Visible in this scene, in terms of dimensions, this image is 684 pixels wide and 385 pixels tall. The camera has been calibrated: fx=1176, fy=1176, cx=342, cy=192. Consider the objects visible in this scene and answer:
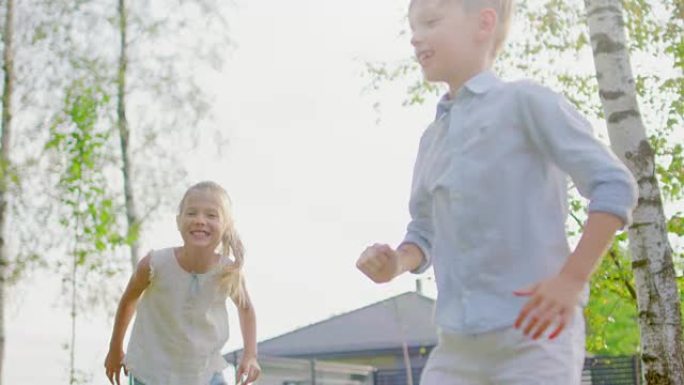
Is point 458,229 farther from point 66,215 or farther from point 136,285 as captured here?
point 66,215

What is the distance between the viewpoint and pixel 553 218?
2662mm

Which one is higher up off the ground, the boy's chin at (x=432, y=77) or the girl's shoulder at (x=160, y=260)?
the girl's shoulder at (x=160, y=260)

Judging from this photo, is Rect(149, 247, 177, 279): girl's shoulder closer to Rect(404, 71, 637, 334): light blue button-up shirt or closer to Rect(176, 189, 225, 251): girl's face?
Rect(176, 189, 225, 251): girl's face

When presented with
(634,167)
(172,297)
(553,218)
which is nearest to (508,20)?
(553,218)

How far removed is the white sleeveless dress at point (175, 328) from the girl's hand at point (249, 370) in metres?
0.21

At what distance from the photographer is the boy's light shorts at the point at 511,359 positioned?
2.54 meters

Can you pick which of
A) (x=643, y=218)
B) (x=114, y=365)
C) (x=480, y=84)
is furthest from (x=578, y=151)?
(x=643, y=218)

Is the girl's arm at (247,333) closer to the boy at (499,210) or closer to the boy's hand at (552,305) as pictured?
the boy at (499,210)

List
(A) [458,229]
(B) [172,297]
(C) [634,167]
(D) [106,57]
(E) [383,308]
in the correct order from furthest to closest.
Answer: (E) [383,308] < (D) [106,57] < (C) [634,167] < (B) [172,297] < (A) [458,229]

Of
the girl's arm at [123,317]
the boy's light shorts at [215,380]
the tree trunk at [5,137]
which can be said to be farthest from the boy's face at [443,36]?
the tree trunk at [5,137]

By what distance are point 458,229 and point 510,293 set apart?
0.20 metres

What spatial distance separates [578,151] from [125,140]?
1485 cm

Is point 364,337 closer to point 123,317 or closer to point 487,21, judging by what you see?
point 123,317

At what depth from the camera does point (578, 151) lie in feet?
8.55
